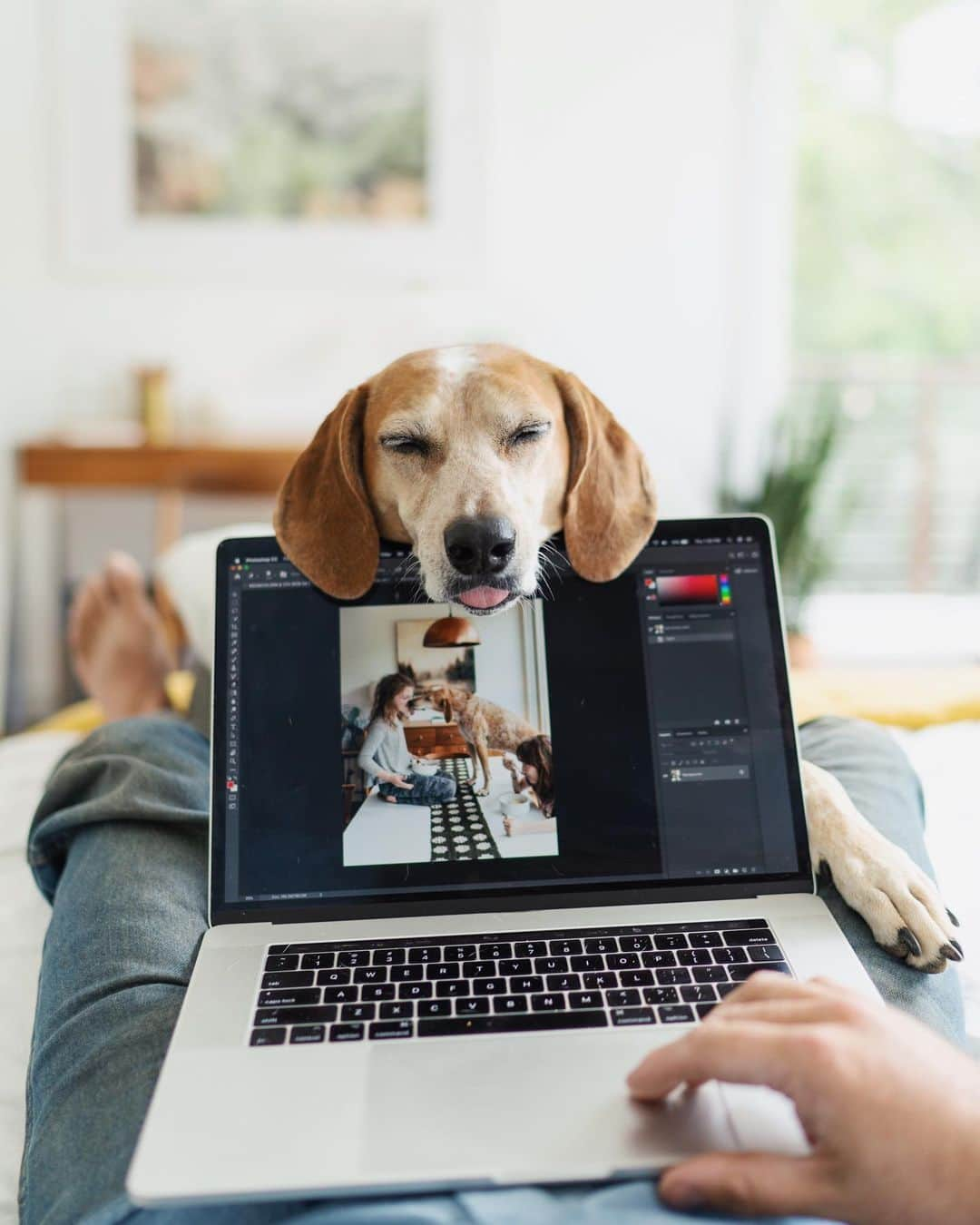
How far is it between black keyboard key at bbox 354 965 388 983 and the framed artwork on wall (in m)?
3.31

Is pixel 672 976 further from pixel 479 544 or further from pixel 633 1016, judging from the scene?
pixel 479 544

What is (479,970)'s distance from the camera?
0.81m

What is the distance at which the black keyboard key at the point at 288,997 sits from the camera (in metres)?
0.77

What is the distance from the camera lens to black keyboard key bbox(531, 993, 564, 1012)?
0.77 meters

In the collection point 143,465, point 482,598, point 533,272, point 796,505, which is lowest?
point 482,598

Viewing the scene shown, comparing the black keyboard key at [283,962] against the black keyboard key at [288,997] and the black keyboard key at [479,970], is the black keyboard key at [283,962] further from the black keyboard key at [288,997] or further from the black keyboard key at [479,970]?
the black keyboard key at [479,970]

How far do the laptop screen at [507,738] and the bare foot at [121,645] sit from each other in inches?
48.9

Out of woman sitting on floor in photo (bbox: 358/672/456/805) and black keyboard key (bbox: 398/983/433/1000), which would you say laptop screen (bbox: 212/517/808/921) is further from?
black keyboard key (bbox: 398/983/433/1000)

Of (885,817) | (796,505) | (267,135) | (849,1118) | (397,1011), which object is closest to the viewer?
(849,1118)

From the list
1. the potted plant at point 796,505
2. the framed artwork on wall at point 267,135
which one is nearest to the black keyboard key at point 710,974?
the potted plant at point 796,505

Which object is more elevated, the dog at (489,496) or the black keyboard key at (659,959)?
the dog at (489,496)

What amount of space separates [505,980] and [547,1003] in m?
0.04

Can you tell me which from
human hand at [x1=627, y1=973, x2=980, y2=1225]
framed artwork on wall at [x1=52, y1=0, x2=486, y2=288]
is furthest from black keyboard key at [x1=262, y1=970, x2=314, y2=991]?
framed artwork on wall at [x1=52, y1=0, x2=486, y2=288]

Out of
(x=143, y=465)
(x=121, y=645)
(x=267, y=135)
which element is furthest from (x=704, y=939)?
(x=267, y=135)
